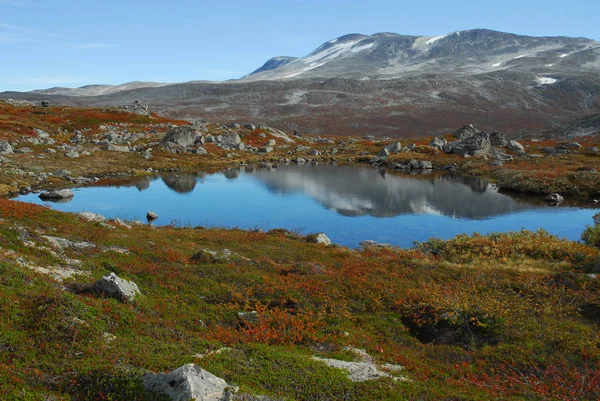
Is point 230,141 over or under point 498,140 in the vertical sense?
over

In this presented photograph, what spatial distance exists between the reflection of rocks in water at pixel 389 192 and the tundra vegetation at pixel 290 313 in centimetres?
1895

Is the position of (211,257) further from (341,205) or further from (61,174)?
(61,174)

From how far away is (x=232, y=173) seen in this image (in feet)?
267

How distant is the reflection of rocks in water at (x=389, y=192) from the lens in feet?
167

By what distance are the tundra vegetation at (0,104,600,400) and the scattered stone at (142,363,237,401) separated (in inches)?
11.9

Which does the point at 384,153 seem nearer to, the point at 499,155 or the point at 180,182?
the point at 499,155

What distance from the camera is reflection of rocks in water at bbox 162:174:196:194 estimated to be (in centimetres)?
6232

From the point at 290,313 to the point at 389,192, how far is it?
4721 centimetres

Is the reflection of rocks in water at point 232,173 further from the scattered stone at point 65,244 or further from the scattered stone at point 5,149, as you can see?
the scattered stone at point 65,244

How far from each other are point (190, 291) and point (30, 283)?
6.18 metres

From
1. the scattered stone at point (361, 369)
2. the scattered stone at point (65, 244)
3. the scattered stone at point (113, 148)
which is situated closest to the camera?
the scattered stone at point (361, 369)

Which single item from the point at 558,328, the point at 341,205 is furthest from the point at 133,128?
the point at 558,328

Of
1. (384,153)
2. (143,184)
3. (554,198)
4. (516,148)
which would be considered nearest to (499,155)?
(516,148)

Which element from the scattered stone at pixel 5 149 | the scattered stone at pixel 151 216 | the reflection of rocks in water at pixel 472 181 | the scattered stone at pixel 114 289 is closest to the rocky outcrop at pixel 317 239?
the scattered stone at pixel 114 289
